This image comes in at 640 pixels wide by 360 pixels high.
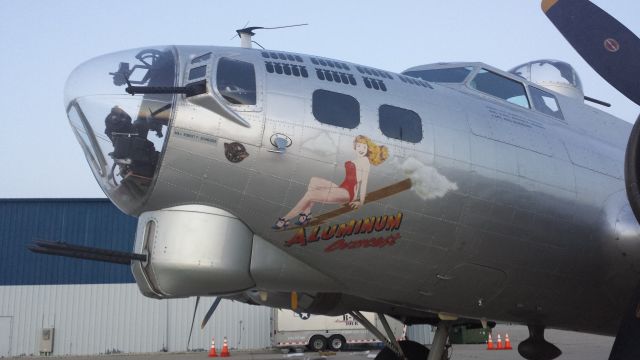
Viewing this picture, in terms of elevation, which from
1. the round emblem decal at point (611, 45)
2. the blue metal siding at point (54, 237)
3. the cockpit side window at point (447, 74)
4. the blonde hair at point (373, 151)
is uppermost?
the blue metal siding at point (54, 237)

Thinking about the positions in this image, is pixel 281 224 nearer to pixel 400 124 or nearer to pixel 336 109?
pixel 336 109

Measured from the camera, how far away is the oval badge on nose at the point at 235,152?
594 cm

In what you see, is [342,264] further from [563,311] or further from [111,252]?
[563,311]

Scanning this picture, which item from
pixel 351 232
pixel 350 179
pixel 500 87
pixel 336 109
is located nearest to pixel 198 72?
pixel 336 109

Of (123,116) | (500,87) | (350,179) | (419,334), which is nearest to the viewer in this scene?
(123,116)

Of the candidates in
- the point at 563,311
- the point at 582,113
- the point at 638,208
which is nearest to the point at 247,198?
the point at 638,208

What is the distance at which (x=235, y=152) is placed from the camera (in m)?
5.95

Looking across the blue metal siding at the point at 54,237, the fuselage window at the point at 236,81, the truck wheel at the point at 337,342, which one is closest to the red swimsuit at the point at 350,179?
the fuselage window at the point at 236,81

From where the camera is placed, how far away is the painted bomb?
636 cm

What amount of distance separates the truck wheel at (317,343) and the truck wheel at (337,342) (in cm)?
29

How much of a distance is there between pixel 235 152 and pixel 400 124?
71.0 inches

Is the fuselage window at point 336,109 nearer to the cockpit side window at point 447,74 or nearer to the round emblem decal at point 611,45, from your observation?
the cockpit side window at point 447,74

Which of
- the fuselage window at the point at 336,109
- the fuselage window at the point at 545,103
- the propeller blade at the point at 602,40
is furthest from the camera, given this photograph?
the fuselage window at the point at 545,103

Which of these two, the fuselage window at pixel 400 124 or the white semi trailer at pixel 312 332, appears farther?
the white semi trailer at pixel 312 332
